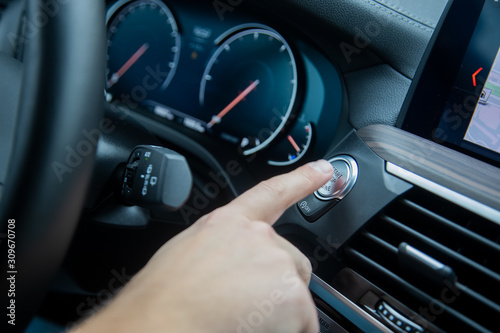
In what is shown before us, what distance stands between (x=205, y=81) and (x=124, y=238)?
459 mm

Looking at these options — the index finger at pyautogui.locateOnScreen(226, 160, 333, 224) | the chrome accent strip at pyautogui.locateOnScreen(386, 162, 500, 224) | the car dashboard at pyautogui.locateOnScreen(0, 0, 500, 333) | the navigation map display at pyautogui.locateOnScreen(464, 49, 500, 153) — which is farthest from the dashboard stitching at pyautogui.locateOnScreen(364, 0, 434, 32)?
the index finger at pyautogui.locateOnScreen(226, 160, 333, 224)

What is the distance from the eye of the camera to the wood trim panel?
29.4 inches

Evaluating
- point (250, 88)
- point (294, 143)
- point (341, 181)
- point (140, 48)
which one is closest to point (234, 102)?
point (250, 88)

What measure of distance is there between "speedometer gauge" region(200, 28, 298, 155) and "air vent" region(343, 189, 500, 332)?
42 centimetres

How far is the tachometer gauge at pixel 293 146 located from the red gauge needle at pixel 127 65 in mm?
474

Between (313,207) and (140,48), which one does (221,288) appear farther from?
(140,48)

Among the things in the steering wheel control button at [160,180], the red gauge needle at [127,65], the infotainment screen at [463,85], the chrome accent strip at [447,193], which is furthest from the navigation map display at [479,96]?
the red gauge needle at [127,65]

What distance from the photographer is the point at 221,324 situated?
0.52 m

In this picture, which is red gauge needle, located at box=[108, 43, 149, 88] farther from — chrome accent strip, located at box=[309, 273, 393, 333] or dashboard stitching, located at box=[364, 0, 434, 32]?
chrome accent strip, located at box=[309, 273, 393, 333]

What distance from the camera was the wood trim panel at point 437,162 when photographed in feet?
2.45

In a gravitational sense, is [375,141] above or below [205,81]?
above

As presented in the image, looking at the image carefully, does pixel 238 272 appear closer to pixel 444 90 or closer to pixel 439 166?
pixel 439 166

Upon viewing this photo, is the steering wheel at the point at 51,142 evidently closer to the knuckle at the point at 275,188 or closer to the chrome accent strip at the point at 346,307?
the knuckle at the point at 275,188

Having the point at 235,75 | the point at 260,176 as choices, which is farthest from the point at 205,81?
the point at 260,176
